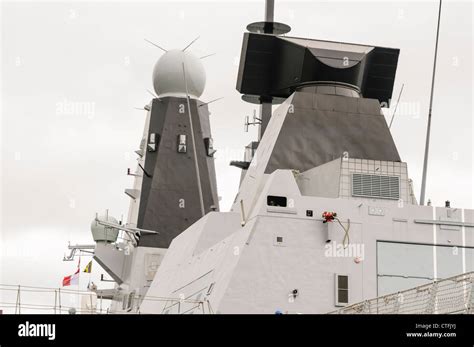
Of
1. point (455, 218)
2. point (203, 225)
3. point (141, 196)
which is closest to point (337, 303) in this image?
point (455, 218)

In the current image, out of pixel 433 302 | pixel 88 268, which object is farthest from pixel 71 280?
pixel 433 302

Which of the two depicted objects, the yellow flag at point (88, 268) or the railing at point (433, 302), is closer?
the railing at point (433, 302)

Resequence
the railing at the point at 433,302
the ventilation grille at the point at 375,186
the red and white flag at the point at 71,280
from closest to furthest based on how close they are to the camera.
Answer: the railing at the point at 433,302 → the ventilation grille at the point at 375,186 → the red and white flag at the point at 71,280

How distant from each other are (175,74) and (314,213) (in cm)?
2955

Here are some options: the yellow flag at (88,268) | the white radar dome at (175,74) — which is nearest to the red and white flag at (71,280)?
the yellow flag at (88,268)

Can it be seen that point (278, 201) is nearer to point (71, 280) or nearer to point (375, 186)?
point (375, 186)

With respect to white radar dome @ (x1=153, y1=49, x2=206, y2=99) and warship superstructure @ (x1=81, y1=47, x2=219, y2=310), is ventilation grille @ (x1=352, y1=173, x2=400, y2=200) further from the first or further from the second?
white radar dome @ (x1=153, y1=49, x2=206, y2=99)

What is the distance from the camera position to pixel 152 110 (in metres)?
49.8

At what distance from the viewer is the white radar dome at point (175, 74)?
50.4 m

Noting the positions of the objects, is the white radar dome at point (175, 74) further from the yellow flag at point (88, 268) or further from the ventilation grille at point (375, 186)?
the ventilation grille at point (375, 186)

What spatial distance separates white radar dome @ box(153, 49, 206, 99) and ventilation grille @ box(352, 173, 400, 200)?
27632 mm

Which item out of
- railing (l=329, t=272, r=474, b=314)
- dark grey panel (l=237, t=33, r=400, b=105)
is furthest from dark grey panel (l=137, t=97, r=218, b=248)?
railing (l=329, t=272, r=474, b=314)

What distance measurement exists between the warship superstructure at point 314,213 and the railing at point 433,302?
6.95ft
